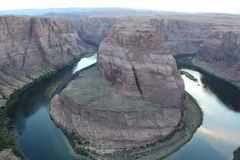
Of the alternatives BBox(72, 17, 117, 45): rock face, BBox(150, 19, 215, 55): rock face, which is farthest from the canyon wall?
BBox(72, 17, 117, 45): rock face

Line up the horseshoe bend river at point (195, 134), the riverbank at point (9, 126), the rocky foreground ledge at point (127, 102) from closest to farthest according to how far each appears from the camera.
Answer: the riverbank at point (9, 126), the horseshoe bend river at point (195, 134), the rocky foreground ledge at point (127, 102)

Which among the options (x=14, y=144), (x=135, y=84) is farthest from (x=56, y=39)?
(x=14, y=144)

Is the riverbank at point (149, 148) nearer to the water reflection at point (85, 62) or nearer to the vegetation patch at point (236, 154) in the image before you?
the vegetation patch at point (236, 154)

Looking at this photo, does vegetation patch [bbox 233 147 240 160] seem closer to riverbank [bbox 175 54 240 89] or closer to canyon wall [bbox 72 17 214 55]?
riverbank [bbox 175 54 240 89]

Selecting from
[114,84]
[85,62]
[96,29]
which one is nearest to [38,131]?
[114,84]

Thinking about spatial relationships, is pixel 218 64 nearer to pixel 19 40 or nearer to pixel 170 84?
pixel 170 84

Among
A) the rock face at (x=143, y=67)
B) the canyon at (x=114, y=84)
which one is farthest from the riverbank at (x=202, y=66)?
the rock face at (x=143, y=67)
